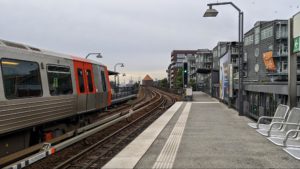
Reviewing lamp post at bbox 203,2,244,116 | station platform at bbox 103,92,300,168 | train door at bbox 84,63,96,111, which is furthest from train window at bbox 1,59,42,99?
lamp post at bbox 203,2,244,116

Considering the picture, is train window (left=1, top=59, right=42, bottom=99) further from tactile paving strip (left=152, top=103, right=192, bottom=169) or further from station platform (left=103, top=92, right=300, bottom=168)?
tactile paving strip (left=152, top=103, right=192, bottom=169)

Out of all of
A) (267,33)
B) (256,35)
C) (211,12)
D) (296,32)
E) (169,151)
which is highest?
(256,35)

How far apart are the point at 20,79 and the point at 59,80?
2326 millimetres

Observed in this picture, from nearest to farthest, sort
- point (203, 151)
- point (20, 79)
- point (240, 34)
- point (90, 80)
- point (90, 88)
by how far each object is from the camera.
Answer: point (20, 79), point (203, 151), point (90, 88), point (90, 80), point (240, 34)

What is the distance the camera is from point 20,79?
26.0 ft

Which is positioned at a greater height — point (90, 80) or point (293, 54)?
point (293, 54)

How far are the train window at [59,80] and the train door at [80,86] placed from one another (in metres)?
0.62

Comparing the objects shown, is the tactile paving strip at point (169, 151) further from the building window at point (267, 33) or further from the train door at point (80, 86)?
the building window at point (267, 33)

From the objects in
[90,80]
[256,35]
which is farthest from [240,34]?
[256,35]

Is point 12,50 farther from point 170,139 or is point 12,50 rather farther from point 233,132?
point 233,132

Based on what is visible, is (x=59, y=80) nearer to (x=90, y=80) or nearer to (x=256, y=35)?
(x=90, y=80)

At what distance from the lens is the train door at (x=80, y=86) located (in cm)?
1172

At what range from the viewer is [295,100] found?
10.7 metres

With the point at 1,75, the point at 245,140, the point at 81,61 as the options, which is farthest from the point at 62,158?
the point at 245,140
